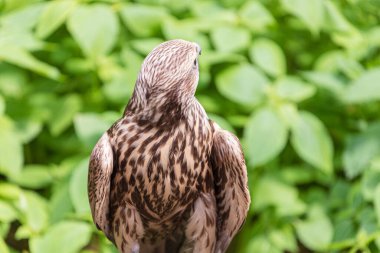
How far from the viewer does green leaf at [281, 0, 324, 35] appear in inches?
124

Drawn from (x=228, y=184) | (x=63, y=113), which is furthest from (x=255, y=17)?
(x=228, y=184)

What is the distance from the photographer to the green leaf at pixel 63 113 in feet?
10.5

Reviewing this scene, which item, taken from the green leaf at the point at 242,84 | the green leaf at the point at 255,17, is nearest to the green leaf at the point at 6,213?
the green leaf at the point at 242,84

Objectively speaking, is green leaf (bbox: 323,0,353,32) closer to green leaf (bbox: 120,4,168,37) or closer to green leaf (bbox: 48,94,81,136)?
green leaf (bbox: 120,4,168,37)

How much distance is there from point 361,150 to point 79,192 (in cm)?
107

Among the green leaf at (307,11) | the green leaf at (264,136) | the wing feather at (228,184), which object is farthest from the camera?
the green leaf at (307,11)

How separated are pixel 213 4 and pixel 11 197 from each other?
1138 millimetres

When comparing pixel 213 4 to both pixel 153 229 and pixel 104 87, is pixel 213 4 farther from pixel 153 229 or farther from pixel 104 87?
pixel 153 229

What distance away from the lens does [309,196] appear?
3.27m

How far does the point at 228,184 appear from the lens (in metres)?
1.81

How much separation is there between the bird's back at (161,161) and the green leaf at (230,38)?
138cm

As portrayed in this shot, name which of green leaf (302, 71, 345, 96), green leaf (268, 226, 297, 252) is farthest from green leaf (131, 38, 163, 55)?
green leaf (268, 226, 297, 252)

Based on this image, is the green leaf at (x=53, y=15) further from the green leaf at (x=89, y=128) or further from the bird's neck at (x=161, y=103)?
the bird's neck at (x=161, y=103)

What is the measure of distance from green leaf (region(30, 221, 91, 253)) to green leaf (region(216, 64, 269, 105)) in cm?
72
